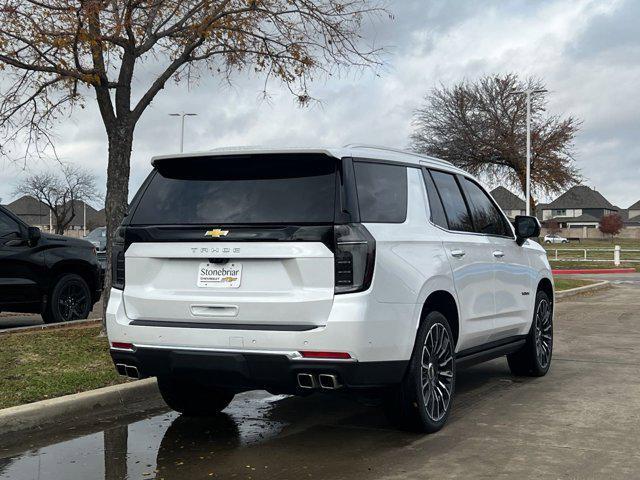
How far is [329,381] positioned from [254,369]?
463 millimetres

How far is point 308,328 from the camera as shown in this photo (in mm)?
4988

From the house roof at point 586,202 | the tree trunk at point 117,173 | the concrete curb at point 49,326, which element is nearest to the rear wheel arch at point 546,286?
the tree trunk at point 117,173

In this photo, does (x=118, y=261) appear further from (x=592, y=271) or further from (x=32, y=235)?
(x=592, y=271)

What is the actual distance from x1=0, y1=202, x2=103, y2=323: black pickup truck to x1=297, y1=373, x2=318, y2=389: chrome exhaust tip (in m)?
7.20

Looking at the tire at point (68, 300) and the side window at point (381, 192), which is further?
the tire at point (68, 300)

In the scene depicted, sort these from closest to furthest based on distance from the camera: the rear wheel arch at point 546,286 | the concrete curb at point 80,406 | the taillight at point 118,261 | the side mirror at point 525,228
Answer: the taillight at point 118,261, the concrete curb at point 80,406, the side mirror at point 525,228, the rear wheel arch at point 546,286

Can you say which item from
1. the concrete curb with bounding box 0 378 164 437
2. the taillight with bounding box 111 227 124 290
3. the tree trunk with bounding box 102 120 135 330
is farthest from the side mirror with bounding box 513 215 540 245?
the tree trunk with bounding box 102 120 135 330

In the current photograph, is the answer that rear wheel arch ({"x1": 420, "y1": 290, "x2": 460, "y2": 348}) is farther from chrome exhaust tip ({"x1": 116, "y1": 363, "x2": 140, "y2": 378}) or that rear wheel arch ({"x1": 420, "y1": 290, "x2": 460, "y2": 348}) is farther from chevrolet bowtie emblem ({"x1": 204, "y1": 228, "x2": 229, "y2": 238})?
chrome exhaust tip ({"x1": 116, "y1": 363, "x2": 140, "y2": 378})

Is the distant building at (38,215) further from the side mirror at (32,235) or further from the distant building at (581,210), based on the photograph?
the side mirror at (32,235)

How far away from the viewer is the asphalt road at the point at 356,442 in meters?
5.02

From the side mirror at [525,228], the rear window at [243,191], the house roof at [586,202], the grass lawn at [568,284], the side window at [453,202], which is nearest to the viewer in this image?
the rear window at [243,191]

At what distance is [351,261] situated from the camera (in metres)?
5.01

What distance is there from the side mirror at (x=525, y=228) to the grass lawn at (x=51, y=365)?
12.5 feet

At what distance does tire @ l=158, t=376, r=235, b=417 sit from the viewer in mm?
6238
